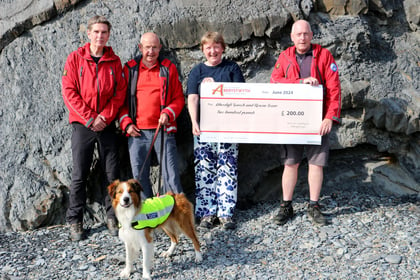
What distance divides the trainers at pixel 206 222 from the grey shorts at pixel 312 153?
1335mm

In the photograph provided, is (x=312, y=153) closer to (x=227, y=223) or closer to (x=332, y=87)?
(x=332, y=87)

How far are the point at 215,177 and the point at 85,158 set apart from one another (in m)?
1.82

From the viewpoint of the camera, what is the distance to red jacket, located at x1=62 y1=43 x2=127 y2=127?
5.63 meters

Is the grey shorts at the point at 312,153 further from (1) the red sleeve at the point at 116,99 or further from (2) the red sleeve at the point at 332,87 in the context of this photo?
(1) the red sleeve at the point at 116,99

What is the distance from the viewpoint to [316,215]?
5.96 metres

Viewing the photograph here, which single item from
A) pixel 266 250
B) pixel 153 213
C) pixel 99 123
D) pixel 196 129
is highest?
pixel 99 123

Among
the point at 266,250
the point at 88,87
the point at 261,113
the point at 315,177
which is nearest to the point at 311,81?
the point at 261,113

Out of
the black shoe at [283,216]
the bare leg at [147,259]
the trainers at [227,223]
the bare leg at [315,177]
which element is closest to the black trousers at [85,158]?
the bare leg at [147,259]

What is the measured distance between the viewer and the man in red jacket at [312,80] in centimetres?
562

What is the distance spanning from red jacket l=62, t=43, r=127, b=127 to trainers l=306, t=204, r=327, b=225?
9.88 feet

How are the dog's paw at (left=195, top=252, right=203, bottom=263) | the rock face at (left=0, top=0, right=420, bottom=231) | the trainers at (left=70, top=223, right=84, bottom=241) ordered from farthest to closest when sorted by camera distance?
the rock face at (left=0, top=0, right=420, bottom=231), the trainers at (left=70, top=223, right=84, bottom=241), the dog's paw at (left=195, top=252, right=203, bottom=263)

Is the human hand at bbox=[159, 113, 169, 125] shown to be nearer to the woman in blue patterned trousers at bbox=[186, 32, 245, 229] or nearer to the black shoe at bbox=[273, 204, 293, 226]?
the woman in blue patterned trousers at bbox=[186, 32, 245, 229]

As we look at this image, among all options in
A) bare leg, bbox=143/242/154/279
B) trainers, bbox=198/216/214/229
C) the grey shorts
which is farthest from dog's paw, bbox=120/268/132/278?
the grey shorts

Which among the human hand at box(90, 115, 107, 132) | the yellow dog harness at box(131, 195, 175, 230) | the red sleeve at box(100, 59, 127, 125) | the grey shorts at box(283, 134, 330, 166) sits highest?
the red sleeve at box(100, 59, 127, 125)
